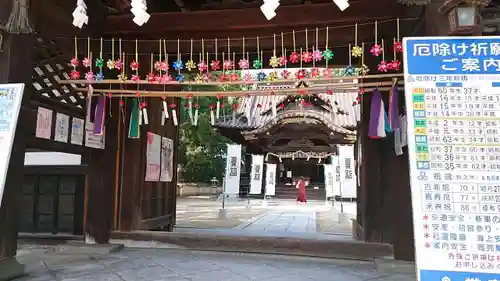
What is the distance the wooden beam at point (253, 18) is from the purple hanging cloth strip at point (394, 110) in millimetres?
1340

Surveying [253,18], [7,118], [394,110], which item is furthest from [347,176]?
[7,118]

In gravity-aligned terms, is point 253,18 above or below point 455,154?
above

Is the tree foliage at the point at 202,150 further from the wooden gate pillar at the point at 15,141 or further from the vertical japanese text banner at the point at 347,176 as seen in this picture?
the wooden gate pillar at the point at 15,141

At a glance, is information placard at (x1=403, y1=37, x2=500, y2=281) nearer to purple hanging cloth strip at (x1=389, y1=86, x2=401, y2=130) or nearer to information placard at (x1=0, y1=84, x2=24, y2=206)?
purple hanging cloth strip at (x1=389, y1=86, x2=401, y2=130)

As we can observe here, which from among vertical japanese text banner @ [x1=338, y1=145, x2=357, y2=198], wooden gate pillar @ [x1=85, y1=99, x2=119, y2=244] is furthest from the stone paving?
vertical japanese text banner @ [x1=338, y1=145, x2=357, y2=198]

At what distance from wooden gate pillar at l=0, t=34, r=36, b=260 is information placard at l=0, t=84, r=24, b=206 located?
2.62 feet

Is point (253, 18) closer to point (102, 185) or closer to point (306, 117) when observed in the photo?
point (102, 185)

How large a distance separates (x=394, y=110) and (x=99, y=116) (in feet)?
15.5

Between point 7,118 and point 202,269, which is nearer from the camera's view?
point 7,118

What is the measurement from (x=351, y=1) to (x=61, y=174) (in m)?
6.06

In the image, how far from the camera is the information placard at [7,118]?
12.8 feet

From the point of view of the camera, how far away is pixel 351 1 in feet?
20.2

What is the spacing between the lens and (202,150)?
90.4 ft

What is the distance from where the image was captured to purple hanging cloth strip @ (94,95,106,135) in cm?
660
